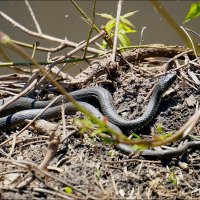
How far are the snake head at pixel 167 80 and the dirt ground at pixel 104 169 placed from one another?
15 centimetres

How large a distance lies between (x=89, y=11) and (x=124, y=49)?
5.51 m

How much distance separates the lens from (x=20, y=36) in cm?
986

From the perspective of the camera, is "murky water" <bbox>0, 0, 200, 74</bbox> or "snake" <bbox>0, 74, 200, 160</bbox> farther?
"murky water" <bbox>0, 0, 200, 74</bbox>

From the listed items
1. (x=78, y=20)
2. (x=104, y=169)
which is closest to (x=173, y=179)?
(x=104, y=169)

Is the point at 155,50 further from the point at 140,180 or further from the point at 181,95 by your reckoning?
the point at 140,180

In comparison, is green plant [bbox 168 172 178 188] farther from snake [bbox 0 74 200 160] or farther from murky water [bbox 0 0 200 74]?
murky water [bbox 0 0 200 74]

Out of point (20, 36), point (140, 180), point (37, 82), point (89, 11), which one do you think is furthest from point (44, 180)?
point (89, 11)

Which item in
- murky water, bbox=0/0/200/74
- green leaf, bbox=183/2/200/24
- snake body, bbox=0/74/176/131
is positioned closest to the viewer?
green leaf, bbox=183/2/200/24

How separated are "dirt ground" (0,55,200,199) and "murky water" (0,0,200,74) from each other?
14.9 feet

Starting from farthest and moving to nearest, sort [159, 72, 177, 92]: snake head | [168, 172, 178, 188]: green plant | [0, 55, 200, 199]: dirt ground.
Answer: [159, 72, 177, 92]: snake head, [168, 172, 178, 188]: green plant, [0, 55, 200, 199]: dirt ground

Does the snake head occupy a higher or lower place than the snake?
higher

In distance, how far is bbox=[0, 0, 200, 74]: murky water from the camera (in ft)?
31.5

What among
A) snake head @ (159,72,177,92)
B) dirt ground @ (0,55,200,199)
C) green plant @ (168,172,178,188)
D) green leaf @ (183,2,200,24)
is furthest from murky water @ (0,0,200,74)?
green leaf @ (183,2,200,24)

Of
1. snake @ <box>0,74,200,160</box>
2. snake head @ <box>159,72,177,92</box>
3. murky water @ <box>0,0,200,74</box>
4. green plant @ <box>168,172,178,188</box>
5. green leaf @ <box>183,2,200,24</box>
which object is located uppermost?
murky water @ <box>0,0,200,74</box>
